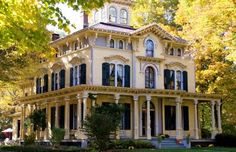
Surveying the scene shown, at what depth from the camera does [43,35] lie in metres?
8.97

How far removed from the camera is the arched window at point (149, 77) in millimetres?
34125

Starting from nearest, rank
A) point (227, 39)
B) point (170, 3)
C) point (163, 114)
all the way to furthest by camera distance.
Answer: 1. point (227, 39)
2. point (163, 114)
3. point (170, 3)

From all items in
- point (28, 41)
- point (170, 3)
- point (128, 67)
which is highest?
point (170, 3)

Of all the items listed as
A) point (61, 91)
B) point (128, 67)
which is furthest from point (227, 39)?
point (61, 91)

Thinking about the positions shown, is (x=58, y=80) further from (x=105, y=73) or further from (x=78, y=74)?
(x=105, y=73)

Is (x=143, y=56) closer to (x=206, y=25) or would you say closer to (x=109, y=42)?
(x=109, y=42)

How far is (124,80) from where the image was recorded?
32844 millimetres

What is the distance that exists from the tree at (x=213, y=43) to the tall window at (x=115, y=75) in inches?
230

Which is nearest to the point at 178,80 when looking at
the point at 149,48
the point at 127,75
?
the point at 149,48

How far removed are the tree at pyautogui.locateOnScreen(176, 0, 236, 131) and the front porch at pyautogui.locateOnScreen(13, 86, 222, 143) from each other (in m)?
3.03

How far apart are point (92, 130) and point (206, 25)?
30.1ft

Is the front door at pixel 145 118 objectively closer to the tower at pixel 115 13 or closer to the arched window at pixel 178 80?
the arched window at pixel 178 80

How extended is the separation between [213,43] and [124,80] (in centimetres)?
1051

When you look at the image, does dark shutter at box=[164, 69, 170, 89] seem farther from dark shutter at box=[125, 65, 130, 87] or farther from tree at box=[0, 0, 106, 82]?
tree at box=[0, 0, 106, 82]
